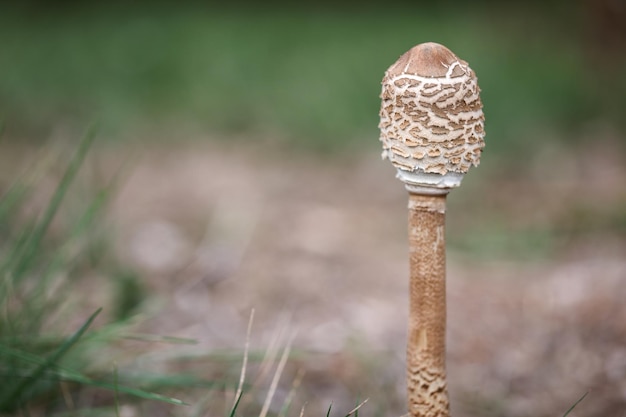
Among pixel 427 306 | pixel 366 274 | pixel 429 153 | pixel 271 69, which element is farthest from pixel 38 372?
pixel 271 69

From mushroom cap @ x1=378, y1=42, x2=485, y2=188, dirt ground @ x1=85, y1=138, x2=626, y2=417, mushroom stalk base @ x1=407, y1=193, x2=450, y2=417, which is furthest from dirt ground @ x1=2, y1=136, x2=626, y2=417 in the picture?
mushroom cap @ x1=378, y1=42, x2=485, y2=188

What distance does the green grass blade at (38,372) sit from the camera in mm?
1574

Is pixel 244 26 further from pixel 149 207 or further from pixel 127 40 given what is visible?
pixel 149 207

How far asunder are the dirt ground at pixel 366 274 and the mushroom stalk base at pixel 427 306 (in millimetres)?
429

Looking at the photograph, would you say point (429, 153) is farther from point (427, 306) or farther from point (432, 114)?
point (427, 306)

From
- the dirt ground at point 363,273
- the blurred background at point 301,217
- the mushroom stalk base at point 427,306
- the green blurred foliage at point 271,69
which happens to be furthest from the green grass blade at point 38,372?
the green blurred foliage at point 271,69

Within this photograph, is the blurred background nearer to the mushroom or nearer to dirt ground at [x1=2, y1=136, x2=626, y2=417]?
dirt ground at [x1=2, y1=136, x2=626, y2=417]

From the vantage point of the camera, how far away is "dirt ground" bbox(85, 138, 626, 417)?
85.3 inches

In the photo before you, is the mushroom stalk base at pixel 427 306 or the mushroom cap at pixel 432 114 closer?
the mushroom cap at pixel 432 114

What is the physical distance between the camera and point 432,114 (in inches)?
52.7

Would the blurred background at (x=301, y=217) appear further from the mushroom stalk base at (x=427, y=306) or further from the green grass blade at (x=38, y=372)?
the mushroom stalk base at (x=427, y=306)

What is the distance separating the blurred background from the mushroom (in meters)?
0.37

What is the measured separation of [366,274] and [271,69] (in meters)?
3.92

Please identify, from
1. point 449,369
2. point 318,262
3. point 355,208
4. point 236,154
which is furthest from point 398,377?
point 236,154
